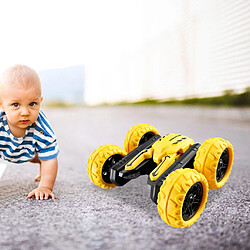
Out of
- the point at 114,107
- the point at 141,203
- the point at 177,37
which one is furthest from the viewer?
the point at 114,107

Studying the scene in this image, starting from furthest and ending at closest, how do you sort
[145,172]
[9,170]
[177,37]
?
[177,37]
[9,170]
[145,172]

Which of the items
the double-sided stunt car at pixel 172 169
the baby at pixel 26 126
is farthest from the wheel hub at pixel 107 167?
the baby at pixel 26 126

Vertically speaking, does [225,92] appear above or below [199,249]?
above

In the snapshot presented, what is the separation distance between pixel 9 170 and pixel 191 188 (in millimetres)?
866

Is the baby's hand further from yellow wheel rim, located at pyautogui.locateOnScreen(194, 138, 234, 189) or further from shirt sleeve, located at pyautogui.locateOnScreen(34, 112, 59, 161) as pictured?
yellow wheel rim, located at pyautogui.locateOnScreen(194, 138, 234, 189)

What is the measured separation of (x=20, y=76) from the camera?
2.95ft

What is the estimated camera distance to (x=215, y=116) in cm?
468

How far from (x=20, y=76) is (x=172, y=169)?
542 millimetres

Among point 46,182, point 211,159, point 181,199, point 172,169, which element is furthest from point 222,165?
point 46,182

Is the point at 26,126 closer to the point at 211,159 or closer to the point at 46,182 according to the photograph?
the point at 46,182

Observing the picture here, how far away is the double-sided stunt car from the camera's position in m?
0.70

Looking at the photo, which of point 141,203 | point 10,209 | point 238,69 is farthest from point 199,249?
point 238,69

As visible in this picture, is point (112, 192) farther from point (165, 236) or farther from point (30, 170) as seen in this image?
point (30, 170)

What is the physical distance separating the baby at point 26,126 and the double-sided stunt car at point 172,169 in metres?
0.16
